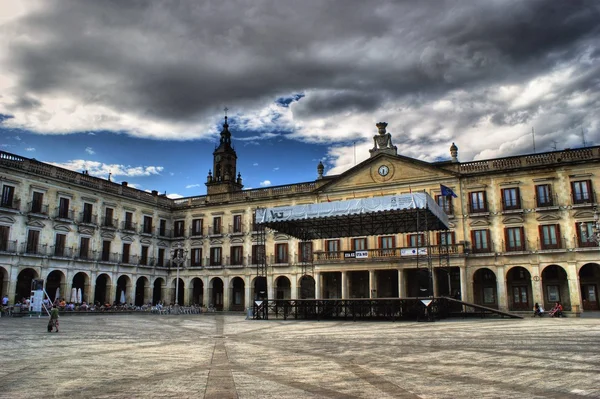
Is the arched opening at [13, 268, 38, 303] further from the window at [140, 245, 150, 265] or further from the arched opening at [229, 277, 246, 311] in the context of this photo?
the arched opening at [229, 277, 246, 311]

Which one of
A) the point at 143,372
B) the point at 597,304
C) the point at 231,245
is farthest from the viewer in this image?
the point at 231,245

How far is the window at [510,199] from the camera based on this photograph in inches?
1471

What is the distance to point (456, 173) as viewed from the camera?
129 feet

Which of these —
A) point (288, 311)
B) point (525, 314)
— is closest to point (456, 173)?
point (525, 314)

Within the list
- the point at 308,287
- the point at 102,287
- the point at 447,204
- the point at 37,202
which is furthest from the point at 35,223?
the point at 447,204

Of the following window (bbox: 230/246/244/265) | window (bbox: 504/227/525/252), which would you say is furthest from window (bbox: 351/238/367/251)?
window (bbox: 230/246/244/265)

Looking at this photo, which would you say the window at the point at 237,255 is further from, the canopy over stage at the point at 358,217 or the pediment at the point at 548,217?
the pediment at the point at 548,217

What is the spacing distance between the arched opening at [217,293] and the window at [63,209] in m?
15.8

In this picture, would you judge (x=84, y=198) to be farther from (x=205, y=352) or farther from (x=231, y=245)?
(x=205, y=352)

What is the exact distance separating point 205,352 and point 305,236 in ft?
78.9

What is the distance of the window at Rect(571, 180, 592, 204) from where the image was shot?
35031mm

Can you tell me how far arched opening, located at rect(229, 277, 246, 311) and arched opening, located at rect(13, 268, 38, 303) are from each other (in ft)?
58.6

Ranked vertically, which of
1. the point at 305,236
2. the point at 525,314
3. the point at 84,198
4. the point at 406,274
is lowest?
the point at 525,314

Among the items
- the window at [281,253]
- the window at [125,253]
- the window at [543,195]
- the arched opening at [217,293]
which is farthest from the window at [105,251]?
the window at [543,195]
